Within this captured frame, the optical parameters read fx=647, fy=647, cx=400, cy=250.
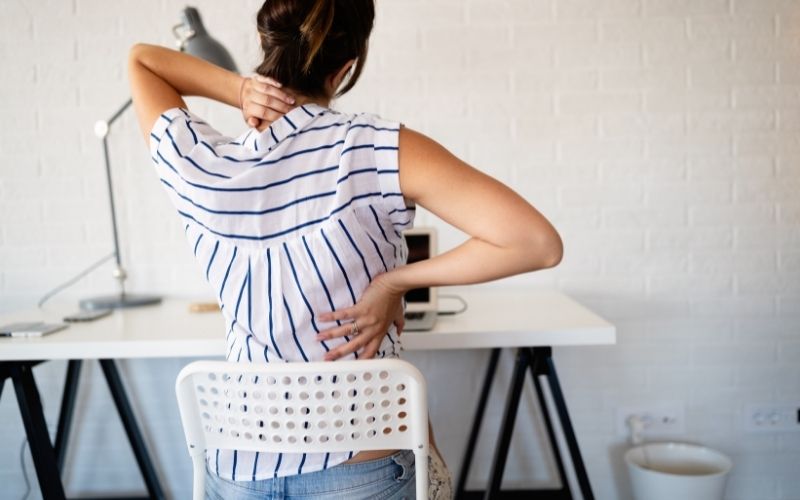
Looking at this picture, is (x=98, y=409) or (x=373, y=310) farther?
(x=98, y=409)

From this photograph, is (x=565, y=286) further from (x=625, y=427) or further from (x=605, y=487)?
(x=605, y=487)

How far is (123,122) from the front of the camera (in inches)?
84.0

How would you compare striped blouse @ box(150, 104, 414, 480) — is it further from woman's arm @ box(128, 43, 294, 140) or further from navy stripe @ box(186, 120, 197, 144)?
woman's arm @ box(128, 43, 294, 140)

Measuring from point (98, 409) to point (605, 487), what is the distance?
1760 mm

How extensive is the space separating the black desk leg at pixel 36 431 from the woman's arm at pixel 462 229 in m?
1.12

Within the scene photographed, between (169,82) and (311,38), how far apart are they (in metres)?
0.35

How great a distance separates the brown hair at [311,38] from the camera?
2.68ft

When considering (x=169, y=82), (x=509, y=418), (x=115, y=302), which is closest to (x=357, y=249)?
(x=169, y=82)

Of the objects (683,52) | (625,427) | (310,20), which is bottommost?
(625,427)

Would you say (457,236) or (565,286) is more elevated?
(457,236)

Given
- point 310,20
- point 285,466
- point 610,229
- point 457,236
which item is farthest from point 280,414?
point 610,229

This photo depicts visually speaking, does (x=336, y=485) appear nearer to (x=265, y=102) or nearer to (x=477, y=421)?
(x=265, y=102)

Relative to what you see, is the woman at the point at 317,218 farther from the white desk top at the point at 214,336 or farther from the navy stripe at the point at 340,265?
the white desk top at the point at 214,336

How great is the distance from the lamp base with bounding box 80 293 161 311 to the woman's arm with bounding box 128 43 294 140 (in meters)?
1.09
